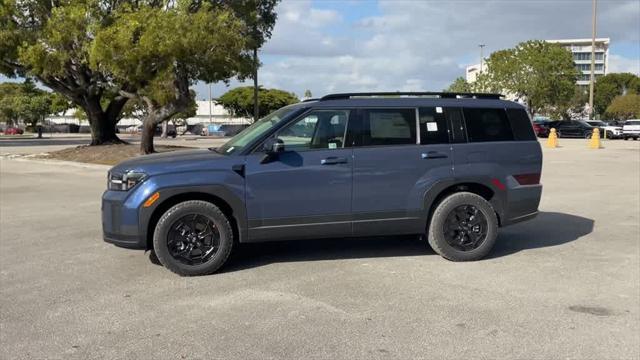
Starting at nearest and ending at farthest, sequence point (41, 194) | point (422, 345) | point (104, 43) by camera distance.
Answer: point (422, 345) < point (41, 194) < point (104, 43)

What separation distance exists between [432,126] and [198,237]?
9.08ft

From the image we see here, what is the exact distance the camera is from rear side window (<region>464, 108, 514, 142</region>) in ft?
21.8

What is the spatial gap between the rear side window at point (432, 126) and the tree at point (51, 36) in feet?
51.2

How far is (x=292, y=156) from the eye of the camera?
20.0 ft

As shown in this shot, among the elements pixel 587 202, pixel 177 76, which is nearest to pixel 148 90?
pixel 177 76

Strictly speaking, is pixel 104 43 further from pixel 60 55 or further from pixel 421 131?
pixel 421 131

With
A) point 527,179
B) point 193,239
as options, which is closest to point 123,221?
point 193,239

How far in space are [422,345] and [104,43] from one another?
16872mm

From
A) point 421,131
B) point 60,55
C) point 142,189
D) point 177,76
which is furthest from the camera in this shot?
point 177,76

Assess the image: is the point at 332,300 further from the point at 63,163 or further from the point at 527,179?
the point at 63,163

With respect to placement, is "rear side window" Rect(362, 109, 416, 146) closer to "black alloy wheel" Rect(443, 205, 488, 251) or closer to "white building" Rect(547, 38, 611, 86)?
"black alloy wheel" Rect(443, 205, 488, 251)

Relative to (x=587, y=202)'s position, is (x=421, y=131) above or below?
above

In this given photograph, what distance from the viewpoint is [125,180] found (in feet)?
19.5

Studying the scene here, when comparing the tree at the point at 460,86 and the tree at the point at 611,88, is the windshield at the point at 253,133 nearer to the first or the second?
the tree at the point at 460,86
